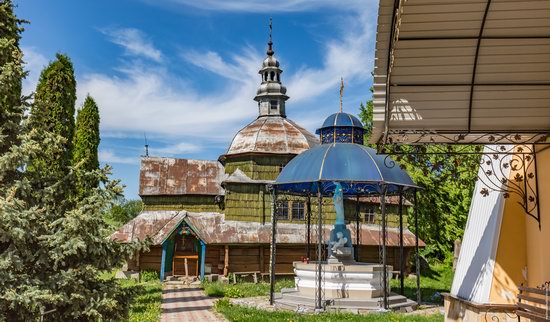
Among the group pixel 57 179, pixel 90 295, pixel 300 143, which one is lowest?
pixel 90 295

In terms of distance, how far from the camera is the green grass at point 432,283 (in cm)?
1905

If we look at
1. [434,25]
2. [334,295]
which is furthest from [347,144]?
[434,25]

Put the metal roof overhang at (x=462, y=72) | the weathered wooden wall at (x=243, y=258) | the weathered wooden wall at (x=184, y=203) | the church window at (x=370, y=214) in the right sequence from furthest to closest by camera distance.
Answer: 1. the church window at (x=370, y=214)
2. the weathered wooden wall at (x=184, y=203)
3. the weathered wooden wall at (x=243, y=258)
4. the metal roof overhang at (x=462, y=72)

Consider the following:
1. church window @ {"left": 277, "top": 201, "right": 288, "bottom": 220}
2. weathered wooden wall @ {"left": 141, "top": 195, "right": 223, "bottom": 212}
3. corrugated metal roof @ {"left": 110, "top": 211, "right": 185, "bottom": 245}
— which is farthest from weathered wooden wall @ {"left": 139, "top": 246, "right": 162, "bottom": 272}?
church window @ {"left": 277, "top": 201, "right": 288, "bottom": 220}

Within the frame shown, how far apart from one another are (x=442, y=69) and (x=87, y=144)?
21002mm

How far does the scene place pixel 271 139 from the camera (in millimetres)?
28719

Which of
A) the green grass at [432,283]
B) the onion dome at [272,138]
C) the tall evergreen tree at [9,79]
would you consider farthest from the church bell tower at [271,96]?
the tall evergreen tree at [9,79]

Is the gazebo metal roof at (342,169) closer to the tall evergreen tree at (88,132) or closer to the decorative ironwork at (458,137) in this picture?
the decorative ironwork at (458,137)

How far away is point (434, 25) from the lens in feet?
17.8

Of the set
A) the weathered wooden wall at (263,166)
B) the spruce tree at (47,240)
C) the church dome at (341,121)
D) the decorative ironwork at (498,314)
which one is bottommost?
the decorative ironwork at (498,314)

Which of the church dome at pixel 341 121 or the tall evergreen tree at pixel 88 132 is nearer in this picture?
the church dome at pixel 341 121

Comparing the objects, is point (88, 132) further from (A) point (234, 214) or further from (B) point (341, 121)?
(B) point (341, 121)

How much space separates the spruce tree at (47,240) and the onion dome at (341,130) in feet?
34.2

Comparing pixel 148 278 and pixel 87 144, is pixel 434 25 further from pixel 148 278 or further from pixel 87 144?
pixel 148 278
